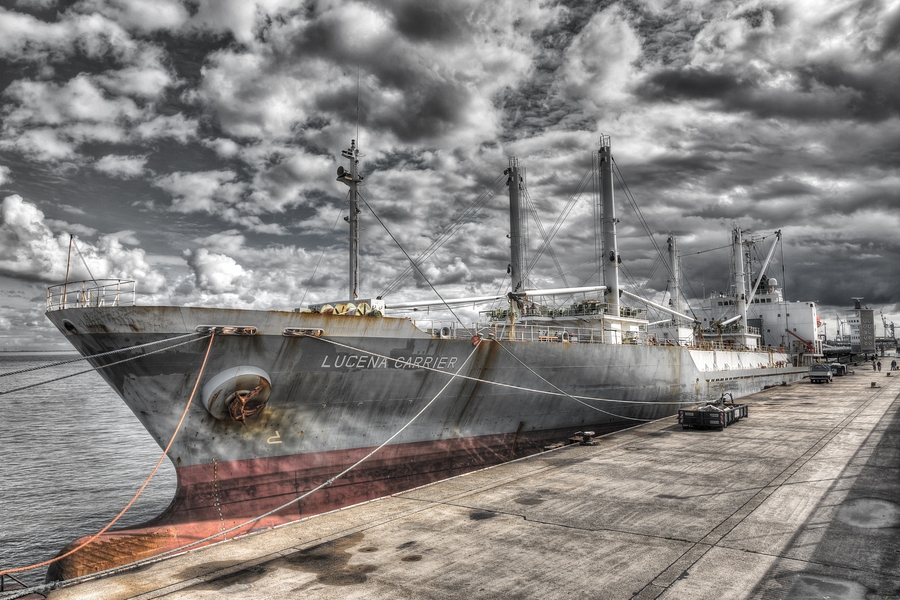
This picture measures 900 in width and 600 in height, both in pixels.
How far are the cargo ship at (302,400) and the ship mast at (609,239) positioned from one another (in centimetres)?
837

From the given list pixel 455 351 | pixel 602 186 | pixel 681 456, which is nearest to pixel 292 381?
pixel 455 351

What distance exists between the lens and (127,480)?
2527 cm

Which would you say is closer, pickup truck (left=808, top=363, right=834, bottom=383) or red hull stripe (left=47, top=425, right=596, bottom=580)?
red hull stripe (left=47, top=425, right=596, bottom=580)

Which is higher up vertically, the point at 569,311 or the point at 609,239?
the point at 609,239

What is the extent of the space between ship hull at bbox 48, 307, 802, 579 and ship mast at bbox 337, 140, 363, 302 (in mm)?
3275

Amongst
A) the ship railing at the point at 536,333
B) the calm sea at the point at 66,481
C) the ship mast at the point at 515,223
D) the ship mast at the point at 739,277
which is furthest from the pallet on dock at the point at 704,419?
the ship mast at the point at 739,277

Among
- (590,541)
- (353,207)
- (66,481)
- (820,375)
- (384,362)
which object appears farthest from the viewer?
(820,375)

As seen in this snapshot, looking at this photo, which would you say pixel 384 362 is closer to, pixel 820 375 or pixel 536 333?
pixel 536 333

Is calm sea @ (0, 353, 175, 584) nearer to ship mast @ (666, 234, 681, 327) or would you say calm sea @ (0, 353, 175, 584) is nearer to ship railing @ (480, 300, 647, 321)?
ship railing @ (480, 300, 647, 321)

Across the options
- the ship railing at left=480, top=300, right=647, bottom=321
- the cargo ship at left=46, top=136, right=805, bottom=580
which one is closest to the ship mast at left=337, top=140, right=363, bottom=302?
the cargo ship at left=46, top=136, right=805, bottom=580

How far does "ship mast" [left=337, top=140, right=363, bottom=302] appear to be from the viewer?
1700 centimetres

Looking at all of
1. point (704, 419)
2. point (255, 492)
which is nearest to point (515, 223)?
point (704, 419)

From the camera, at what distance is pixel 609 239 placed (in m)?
28.5

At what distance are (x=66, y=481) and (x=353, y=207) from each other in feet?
68.9
